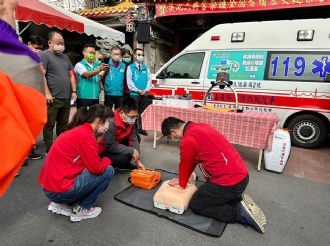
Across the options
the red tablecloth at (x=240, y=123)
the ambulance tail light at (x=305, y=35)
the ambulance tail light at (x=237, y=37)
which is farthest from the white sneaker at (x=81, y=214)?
the ambulance tail light at (x=305, y=35)

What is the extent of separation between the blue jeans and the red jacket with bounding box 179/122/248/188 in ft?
2.53

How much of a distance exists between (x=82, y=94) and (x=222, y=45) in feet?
9.98

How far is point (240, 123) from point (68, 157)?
8.21ft

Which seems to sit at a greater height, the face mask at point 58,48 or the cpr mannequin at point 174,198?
the face mask at point 58,48

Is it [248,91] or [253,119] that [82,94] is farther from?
[248,91]

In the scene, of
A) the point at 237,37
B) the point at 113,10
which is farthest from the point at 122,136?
the point at 113,10

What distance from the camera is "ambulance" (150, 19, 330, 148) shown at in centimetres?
466

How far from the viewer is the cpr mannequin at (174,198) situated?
2.46 m

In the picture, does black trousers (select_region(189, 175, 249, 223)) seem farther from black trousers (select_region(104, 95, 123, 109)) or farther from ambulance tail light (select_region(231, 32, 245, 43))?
ambulance tail light (select_region(231, 32, 245, 43))

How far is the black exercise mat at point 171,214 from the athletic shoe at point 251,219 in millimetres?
205

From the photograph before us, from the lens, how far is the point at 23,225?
7.42 ft

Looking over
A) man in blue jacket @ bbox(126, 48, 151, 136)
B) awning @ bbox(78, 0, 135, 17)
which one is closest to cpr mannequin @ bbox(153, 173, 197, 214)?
man in blue jacket @ bbox(126, 48, 151, 136)

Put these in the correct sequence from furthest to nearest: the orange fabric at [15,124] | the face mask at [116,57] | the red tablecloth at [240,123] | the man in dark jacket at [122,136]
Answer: the face mask at [116,57], the red tablecloth at [240,123], the man in dark jacket at [122,136], the orange fabric at [15,124]

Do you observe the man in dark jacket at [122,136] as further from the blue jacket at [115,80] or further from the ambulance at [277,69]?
the ambulance at [277,69]
